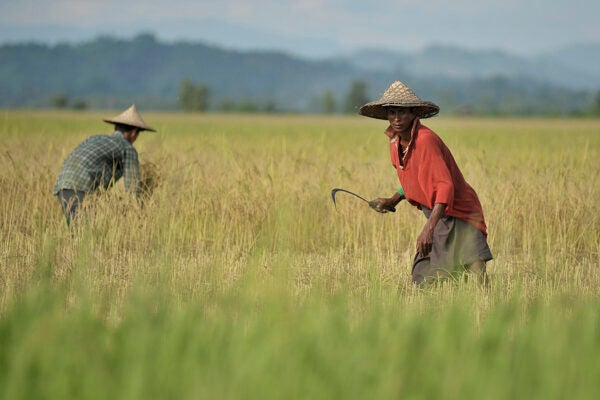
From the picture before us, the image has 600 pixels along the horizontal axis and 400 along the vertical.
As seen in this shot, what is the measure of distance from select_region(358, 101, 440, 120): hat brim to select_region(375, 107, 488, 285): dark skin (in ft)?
0.19

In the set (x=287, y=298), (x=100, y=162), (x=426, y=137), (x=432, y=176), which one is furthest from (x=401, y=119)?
(x=100, y=162)

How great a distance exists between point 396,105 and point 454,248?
0.92 meters

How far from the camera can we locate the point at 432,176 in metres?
4.45

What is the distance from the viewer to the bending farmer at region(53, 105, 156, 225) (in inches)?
245

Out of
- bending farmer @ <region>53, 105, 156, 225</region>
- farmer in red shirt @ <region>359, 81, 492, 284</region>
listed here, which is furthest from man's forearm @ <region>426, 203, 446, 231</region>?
bending farmer @ <region>53, 105, 156, 225</region>

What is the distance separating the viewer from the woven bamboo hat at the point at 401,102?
4.51 metres

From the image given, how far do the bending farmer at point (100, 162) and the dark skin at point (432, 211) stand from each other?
8.02 feet

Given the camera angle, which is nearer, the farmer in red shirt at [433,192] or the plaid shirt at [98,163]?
the farmer in red shirt at [433,192]

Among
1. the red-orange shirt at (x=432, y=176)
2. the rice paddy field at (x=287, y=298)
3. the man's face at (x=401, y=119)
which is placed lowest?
the rice paddy field at (x=287, y=298)

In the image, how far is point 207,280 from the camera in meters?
5.06

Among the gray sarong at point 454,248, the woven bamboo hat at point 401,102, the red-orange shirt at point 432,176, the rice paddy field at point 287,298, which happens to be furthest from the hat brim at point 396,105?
Result: the rice paddy field at point 287,298

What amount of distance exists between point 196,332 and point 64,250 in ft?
9.83

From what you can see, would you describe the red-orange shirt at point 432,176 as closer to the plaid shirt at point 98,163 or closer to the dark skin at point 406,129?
the dark skin at point 406,129

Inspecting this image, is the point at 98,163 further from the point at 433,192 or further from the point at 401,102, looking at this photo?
the point at 433,192
